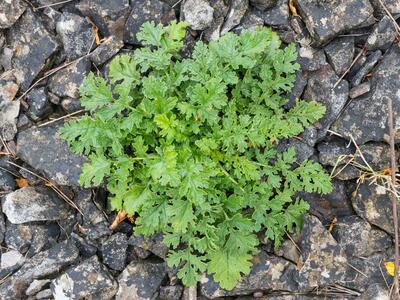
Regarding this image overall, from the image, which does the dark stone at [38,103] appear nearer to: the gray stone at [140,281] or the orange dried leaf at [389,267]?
the gray stone at [140,281]

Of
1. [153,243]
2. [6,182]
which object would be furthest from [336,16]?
[6,182]

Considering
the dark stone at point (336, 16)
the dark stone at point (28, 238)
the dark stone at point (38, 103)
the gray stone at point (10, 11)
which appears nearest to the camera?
the dark stone at point (336, 16)

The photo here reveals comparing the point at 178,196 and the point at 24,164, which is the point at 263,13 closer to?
the point at 178,196

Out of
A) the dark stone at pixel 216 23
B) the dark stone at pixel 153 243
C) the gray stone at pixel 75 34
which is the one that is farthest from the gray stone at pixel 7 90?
the dark stone at pixel 216 23

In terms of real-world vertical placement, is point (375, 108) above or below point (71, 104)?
below

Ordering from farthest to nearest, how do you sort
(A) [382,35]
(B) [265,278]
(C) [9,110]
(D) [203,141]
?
(C) [9,110], (B) [265,278], (A) [382,35], (D) [203,141]

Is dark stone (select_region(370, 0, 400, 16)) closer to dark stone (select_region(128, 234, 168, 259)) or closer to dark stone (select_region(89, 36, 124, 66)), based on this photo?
dark stone (select_region(89, 36, 124, 66))

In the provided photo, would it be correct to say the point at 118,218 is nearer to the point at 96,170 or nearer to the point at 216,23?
the point at 96,170
